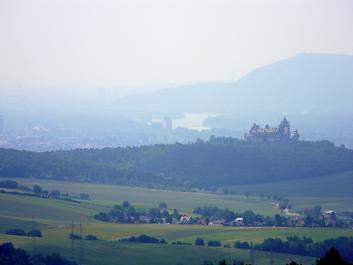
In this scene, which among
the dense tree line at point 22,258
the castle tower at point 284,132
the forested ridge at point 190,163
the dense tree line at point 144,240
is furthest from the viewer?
the castle tower at point 284,132

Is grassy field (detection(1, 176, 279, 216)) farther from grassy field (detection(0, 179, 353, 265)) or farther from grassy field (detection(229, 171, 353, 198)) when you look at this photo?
grassy field (detection(229, 171, 353, 198))

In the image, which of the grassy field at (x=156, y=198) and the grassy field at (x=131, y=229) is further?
the grassy field at (x=156, y=198)

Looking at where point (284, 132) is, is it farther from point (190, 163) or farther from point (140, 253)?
point (140, 253)

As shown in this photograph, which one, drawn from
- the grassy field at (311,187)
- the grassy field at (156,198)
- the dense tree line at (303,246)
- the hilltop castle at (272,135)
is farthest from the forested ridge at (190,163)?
the dense tree line at (303,246)

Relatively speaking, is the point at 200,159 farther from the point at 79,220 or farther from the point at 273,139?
the point at 79,220

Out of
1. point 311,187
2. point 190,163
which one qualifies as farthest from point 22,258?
point 190,163

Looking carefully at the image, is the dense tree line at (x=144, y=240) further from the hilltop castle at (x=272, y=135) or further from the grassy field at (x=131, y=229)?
the hilltop castle at (x=272, y=135)

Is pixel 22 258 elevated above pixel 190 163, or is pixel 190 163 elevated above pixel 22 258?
pixel 190 163
